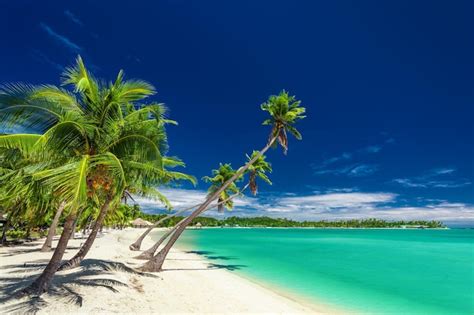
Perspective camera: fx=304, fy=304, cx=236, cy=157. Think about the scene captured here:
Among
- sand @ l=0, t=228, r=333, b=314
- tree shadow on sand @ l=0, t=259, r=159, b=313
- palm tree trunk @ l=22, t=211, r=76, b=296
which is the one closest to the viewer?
tree shadow on sand @ l=0, t=259, r=159, b=313

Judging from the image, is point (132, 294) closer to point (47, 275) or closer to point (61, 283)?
point (61, 283)

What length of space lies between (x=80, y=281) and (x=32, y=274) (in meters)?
2.54

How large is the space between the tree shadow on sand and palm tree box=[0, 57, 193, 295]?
47cm

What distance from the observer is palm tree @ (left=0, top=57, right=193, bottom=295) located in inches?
281

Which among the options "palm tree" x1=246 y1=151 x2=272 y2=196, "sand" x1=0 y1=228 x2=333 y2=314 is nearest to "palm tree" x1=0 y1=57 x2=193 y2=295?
"sand" x1=0 y1=228 x2=333 y2=314

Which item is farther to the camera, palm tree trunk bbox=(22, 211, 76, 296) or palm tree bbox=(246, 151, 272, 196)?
palm tree bbox=(246, 151, 272, 196)

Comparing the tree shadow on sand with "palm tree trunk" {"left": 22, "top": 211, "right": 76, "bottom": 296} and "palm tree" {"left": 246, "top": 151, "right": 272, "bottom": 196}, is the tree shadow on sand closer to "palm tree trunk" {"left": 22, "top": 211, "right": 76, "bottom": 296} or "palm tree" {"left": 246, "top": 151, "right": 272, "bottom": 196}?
"palm tree trunk" {"left": 22, "top": 211, "right": 76, "bottom": 296}

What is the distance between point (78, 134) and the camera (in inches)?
310

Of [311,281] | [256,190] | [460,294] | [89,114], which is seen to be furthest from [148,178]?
[256,190]

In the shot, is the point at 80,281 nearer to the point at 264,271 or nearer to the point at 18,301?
the point at 18,301

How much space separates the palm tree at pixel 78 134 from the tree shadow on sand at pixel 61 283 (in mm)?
467

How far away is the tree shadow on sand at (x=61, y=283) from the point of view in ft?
22.6

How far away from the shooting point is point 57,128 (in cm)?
716

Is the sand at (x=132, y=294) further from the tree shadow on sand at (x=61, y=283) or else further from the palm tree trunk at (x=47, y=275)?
the palm tree trunk at (x=47, y=275)
